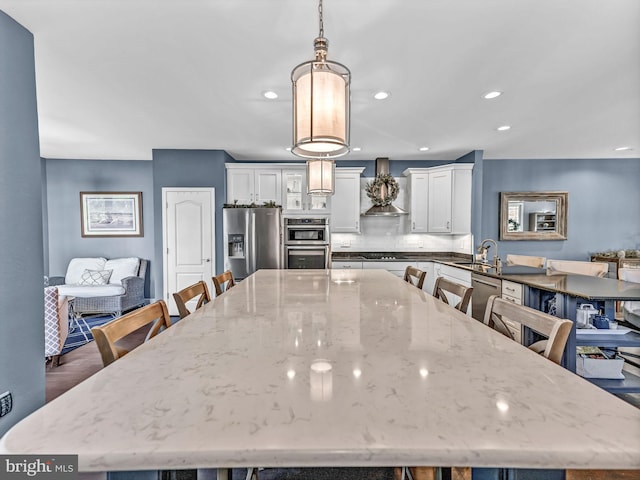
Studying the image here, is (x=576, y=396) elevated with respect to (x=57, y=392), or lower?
elevated

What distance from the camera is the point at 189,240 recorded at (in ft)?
15.0

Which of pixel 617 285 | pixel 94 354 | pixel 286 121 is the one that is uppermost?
pixel 286 121

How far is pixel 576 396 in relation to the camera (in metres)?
0.59

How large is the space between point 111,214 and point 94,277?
1198 millimetres

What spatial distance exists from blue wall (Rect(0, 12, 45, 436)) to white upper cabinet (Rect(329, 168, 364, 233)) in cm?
369

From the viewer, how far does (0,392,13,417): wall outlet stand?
1638 millimetres

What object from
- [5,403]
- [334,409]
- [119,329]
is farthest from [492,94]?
[5,403]

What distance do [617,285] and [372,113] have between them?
2598 millimetres

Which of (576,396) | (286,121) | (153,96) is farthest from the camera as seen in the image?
(286,121)

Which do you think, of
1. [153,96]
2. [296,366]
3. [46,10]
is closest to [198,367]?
[296,366]

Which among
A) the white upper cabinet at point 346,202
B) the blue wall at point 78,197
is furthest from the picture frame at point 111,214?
the white upper cabinet at point 346,202

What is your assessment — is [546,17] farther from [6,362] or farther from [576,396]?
[6,362]

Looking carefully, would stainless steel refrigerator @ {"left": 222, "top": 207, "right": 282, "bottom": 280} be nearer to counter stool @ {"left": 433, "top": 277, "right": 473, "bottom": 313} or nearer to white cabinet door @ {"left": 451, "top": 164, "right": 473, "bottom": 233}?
white cabinet door @ {"left": 451, "top": 164, "right": 473, "bottom": 233}

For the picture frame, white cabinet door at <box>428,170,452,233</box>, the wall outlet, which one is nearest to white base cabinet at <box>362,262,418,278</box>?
white cabinet door at <box>428,170,452,233</box>
